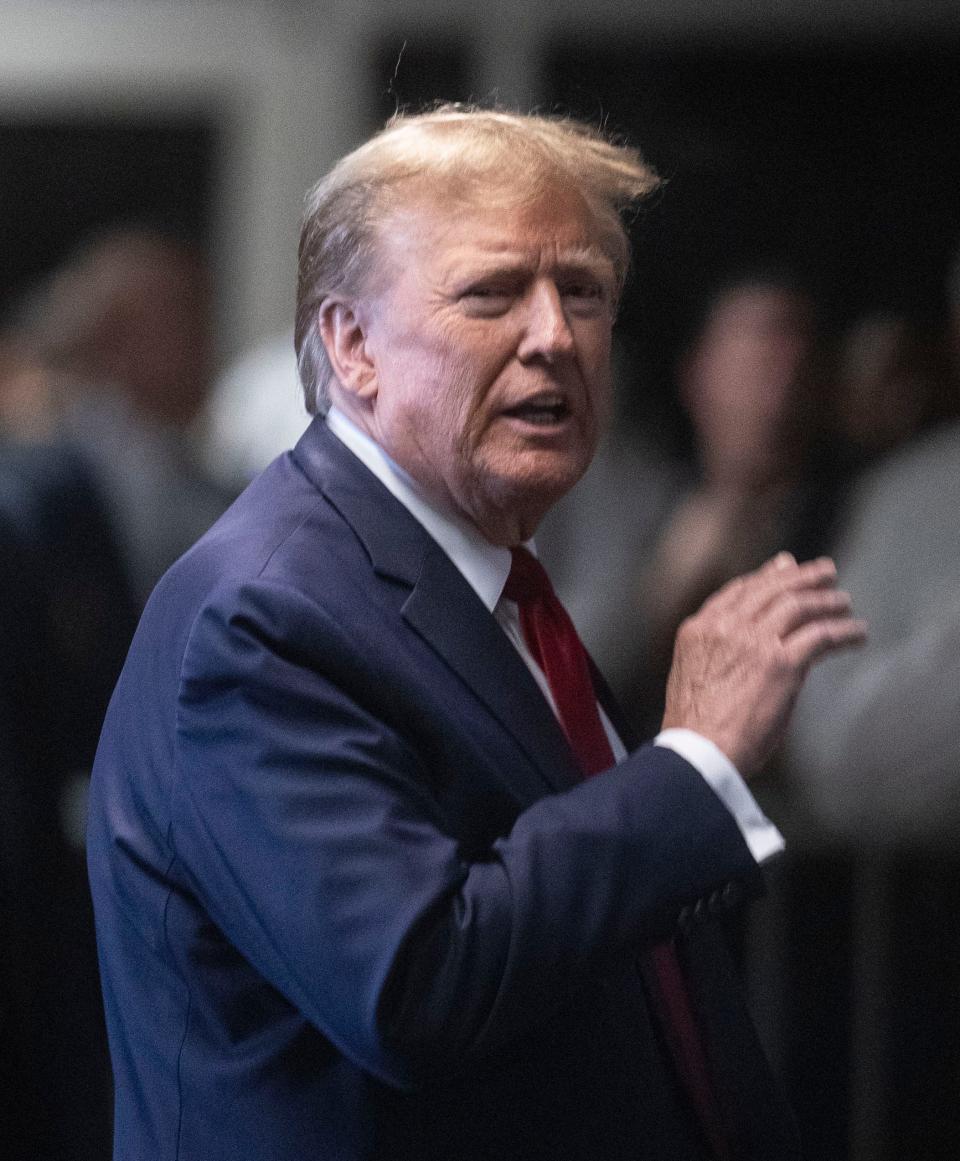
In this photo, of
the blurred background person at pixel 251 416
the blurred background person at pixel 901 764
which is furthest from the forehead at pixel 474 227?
the blurred background person at pixel 251 416

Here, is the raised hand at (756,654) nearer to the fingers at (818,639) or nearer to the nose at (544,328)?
the fingers at (818,639)

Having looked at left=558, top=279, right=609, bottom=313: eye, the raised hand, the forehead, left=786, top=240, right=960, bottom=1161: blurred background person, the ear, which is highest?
the forehead

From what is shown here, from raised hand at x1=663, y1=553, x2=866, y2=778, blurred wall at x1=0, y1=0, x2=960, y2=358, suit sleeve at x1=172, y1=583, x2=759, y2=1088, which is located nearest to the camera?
suit sleeve at x1=172, y1=583, x2=759, y2=1088

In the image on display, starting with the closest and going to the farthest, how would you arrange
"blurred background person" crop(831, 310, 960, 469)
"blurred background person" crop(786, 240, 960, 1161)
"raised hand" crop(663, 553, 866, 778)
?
"raised hand" crop(663, 553, 866, 778), "blurred background person" crop(786, 240, 960, 1161), "blurred background person" crop(831, 310, 960, 469)

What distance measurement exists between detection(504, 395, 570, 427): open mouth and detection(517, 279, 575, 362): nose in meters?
0.03

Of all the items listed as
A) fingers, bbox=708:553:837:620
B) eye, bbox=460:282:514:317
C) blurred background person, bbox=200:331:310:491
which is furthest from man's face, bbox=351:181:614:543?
blurred background person, bbox=200:331:310:491

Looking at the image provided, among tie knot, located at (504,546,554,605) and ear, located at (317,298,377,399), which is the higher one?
ear, located at (317,298,377,399)

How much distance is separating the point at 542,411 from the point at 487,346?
0.07 meters

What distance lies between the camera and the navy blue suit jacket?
1.23 m

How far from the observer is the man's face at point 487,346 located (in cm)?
141

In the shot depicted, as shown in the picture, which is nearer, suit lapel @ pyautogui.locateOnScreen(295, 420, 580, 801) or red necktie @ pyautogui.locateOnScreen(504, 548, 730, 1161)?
suit lapel @ pyautogui.locateOnScreen(295, 420, 580, 801)

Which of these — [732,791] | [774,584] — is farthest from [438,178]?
[732,791]

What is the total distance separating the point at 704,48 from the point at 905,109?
0.62 meters

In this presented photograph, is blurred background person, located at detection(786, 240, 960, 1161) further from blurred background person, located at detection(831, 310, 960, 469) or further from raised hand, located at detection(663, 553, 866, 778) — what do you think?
raised hand, located at detection(663, 553, 866, 778)
